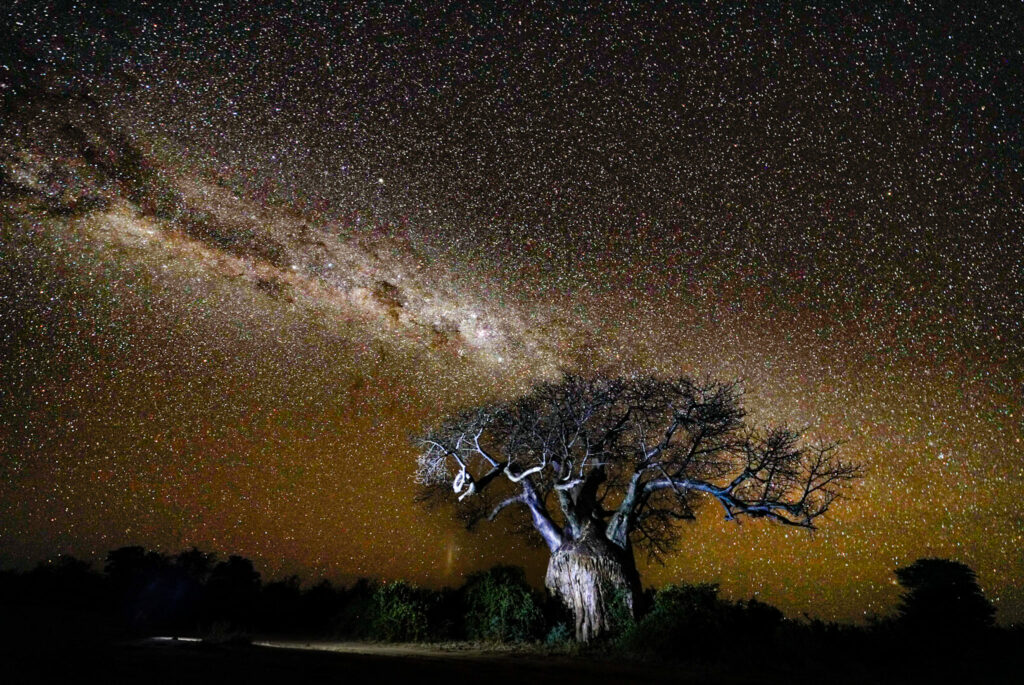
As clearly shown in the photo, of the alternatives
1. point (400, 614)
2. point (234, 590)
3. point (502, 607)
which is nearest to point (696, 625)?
point (502, 607)

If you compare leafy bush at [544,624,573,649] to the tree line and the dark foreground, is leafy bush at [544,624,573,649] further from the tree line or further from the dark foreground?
the dark foreground

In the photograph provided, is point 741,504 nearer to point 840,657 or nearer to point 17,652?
point 840,657

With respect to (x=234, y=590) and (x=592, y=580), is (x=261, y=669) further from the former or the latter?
(x=234, y=590)

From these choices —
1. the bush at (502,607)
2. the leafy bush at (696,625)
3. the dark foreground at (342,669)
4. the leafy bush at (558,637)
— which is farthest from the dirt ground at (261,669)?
the bush at (502,607)

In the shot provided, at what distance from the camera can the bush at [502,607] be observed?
587 inches

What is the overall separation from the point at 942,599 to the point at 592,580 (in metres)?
13.5

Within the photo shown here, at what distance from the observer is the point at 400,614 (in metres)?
15.4

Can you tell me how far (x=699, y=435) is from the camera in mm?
16047

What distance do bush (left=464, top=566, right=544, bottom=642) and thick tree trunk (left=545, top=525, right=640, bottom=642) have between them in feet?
2.68

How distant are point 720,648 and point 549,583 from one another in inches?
212

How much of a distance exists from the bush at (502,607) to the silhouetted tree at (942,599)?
10.5 meters

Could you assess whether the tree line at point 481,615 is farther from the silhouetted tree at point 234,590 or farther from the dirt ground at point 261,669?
the dirt ground at point 261,669

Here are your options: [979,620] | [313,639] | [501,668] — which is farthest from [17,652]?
[979,620]

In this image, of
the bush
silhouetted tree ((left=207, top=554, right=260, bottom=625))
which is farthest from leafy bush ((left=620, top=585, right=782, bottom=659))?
silhouetted tree ((left=207, top=554, right=260, bottom=625))
